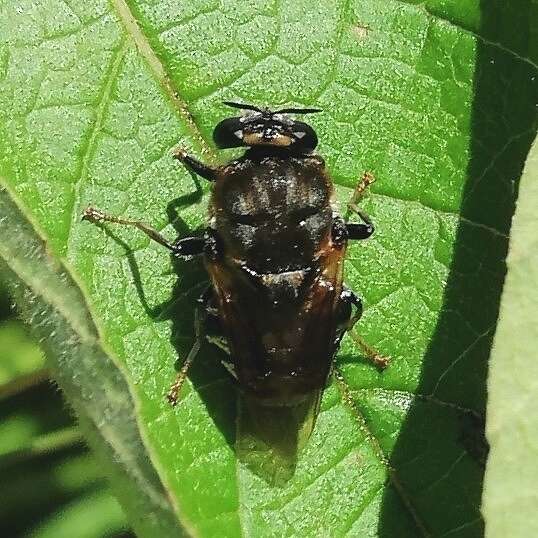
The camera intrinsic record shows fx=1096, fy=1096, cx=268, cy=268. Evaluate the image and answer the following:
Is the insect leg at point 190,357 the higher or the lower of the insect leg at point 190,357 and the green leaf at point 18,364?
the lower

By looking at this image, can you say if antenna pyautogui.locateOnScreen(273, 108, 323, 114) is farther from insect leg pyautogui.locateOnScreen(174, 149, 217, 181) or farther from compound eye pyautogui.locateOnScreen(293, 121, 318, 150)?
insect leg pyautogui.locateOnScreen(174, 149, 217, 181)

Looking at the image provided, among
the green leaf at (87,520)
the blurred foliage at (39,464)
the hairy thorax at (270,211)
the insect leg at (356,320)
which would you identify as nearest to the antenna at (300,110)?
the hairy thorax at (270,211)

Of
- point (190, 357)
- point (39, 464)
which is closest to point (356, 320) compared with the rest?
point (190, 357)

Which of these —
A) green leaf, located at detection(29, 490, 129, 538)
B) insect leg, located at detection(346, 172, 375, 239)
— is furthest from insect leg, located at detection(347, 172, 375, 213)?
green leaf, located at detection(29, 490, 129, 538)

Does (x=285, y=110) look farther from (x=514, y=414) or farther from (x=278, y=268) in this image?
(x=514, y=414)

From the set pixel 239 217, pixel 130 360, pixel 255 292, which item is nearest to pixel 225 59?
pixel 239 217

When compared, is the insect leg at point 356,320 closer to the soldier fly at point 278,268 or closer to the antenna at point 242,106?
the soldier fly at point 278,268
